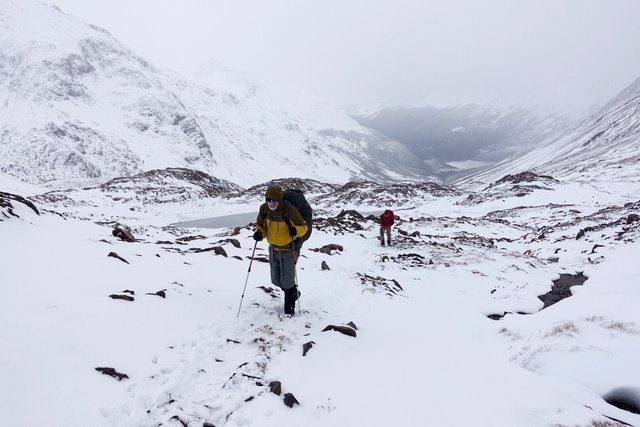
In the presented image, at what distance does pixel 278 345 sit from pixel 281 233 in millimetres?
2436

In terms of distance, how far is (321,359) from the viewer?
6.80 m

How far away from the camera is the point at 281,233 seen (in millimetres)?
8625

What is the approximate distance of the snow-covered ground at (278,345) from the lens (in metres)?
4.93

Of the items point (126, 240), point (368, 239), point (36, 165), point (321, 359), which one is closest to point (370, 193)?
point (368, 239)

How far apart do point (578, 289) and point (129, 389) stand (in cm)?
1249

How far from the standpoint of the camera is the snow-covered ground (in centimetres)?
493

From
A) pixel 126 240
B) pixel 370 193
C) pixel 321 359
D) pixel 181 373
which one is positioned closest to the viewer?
pixel 181 373

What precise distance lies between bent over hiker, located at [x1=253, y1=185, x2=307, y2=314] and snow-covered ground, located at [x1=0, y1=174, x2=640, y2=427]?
0.76m

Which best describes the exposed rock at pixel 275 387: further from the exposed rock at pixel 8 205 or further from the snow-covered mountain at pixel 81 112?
the snow-covered mountain at pixel 81 112

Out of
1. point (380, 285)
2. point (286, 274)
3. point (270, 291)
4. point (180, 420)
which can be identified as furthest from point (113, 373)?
point (380, 285)

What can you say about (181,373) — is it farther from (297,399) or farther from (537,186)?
(537,186)

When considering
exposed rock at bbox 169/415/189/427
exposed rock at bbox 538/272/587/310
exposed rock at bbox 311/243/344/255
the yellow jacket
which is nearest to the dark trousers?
the yellow jacket

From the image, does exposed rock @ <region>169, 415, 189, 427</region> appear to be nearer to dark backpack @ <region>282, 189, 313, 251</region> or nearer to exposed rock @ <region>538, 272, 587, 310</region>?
dark backpack @ <region>282, 189, 313, 251</region>

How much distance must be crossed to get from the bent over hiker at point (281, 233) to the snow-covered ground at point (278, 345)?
30.0 inches
